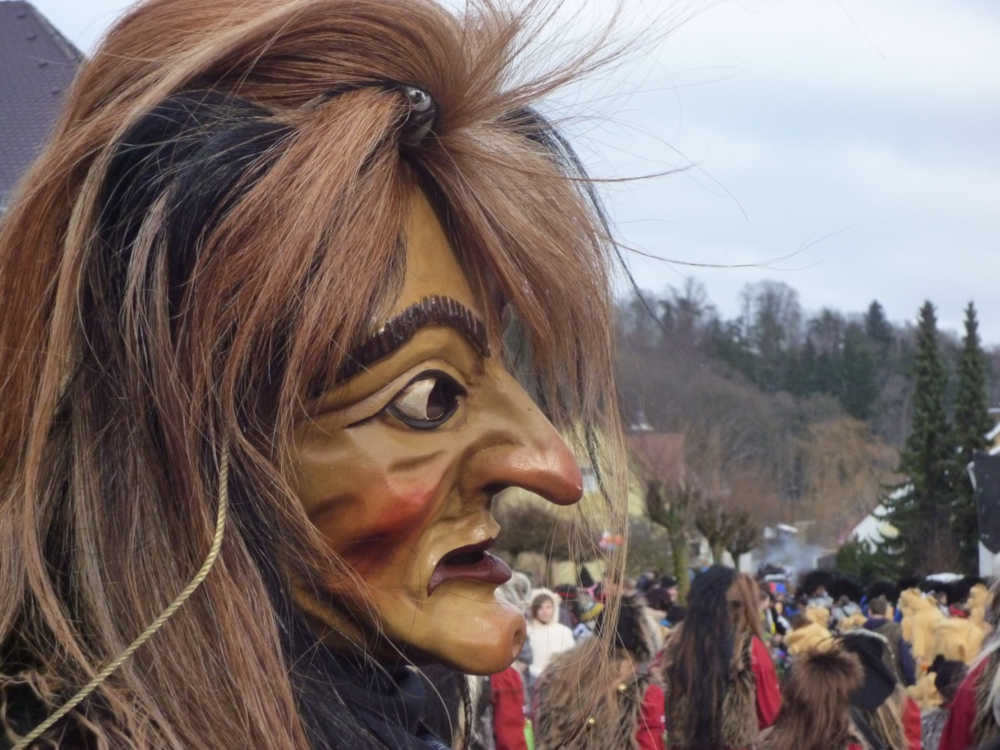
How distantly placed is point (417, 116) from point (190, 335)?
40cm

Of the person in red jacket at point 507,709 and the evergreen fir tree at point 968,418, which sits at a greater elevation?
the evergreen fir tree at point 968,418

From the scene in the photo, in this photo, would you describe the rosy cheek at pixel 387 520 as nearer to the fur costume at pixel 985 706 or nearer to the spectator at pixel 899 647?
the fur costume at pixel 985 706

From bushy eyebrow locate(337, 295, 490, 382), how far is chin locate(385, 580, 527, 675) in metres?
0.29

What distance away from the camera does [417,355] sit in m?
1.58

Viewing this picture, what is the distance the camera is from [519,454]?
5.29ft

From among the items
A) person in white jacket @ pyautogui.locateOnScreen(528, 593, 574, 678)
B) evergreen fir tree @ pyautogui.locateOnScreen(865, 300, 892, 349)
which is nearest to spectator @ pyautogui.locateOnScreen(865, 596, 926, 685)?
person in white jacket @ pyautogui.locateOnScreen(528, 593, 574, 678)

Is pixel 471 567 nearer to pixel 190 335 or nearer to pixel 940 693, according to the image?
pixel 190 335

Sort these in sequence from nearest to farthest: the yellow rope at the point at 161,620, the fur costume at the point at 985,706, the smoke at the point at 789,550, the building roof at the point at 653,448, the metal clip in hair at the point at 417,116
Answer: the yellow rope at the point at 161,620 → the metal clip in hair at the point at 417,116 → the building roof at the point at 653,448 → the fur costume at the point at 985,706 → the smoke at the point at 789,550

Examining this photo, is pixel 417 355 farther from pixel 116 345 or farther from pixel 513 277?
pixel 116 345

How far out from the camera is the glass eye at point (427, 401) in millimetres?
1564

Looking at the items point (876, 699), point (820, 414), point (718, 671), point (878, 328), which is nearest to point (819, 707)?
point (876, 699)

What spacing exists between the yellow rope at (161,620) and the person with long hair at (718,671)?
20.5ft

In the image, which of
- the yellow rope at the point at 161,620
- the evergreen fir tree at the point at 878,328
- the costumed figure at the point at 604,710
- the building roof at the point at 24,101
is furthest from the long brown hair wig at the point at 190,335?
the evergreen fir tree at the point at 878,328

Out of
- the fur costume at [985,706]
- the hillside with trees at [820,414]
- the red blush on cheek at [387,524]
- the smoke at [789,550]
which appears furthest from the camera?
the smoke at [789,550]
